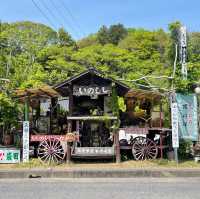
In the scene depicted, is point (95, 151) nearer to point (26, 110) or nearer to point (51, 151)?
point (51, 151)

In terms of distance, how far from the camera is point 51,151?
17047 mm

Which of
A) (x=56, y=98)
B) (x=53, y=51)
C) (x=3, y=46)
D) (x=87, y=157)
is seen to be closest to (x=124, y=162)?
(x=87, y=157)

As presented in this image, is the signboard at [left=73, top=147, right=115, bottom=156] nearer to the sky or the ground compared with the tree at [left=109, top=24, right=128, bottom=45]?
nearer to the ground

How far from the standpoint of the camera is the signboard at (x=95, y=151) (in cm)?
1677

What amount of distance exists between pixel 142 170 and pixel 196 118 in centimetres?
432

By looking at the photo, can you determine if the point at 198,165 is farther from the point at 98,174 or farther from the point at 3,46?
the point at 3,46

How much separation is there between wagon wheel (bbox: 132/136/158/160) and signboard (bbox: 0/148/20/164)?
15.3ft

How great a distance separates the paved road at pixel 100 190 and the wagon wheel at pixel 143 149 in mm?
4140

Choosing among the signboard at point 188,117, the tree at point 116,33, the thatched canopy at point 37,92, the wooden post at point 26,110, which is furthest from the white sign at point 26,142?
the tree at point 116,33

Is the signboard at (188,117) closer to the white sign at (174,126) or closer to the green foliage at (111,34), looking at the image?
the white sign at (174,126)

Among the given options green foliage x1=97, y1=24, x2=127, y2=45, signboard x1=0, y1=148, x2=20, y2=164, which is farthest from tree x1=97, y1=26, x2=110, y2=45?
signboard x1=0, y1=148, x2=20, y2=164

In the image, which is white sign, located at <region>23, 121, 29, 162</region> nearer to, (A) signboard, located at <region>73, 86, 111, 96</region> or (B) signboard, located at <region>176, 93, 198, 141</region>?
(A) signboard, located at <region>73, 86, 111, 96</region>

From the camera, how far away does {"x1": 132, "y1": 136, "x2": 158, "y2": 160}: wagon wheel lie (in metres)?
17.3

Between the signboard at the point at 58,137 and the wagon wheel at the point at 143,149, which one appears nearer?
the signboard at the point at 58,137
